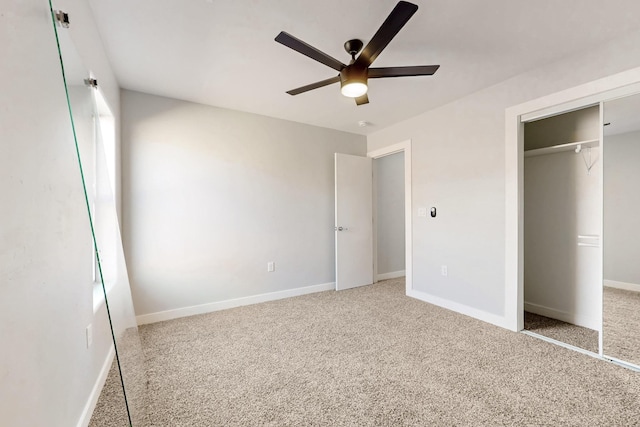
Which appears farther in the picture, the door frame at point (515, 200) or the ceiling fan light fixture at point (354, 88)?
the door frame at point (515, 200)

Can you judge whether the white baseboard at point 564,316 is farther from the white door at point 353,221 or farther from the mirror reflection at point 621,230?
the white door at point 353,221

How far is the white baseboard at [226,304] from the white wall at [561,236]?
8.49ft

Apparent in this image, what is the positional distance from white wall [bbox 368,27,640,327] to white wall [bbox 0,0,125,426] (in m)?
3.38

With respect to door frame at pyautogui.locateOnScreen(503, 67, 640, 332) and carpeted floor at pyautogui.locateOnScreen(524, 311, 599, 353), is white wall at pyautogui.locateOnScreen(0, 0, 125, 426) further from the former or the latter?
carpeted floor at pyautogui.locateOnScreen(524, 311, 599, 353)

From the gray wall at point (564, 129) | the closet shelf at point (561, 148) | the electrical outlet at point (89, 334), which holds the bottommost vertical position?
the electrical outlet at point (89, 334)

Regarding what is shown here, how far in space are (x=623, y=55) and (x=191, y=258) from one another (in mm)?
4281

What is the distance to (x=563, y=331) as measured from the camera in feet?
8.79

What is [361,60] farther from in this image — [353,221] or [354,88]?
[353,221]

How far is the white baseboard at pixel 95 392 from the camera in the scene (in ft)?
4.95

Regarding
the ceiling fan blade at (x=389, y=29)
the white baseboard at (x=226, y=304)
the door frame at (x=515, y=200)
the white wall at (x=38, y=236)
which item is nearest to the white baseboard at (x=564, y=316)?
the door frame at (x=515, y=200)

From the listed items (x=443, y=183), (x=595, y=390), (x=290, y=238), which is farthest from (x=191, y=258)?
(x=595, y=390)

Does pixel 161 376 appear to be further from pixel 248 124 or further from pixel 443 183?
pixel 443 183

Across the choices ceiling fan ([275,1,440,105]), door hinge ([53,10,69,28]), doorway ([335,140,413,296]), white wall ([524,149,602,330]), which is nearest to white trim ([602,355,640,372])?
white wall ([524,149,602,330])

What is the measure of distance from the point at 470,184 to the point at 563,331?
1669 millimetres
